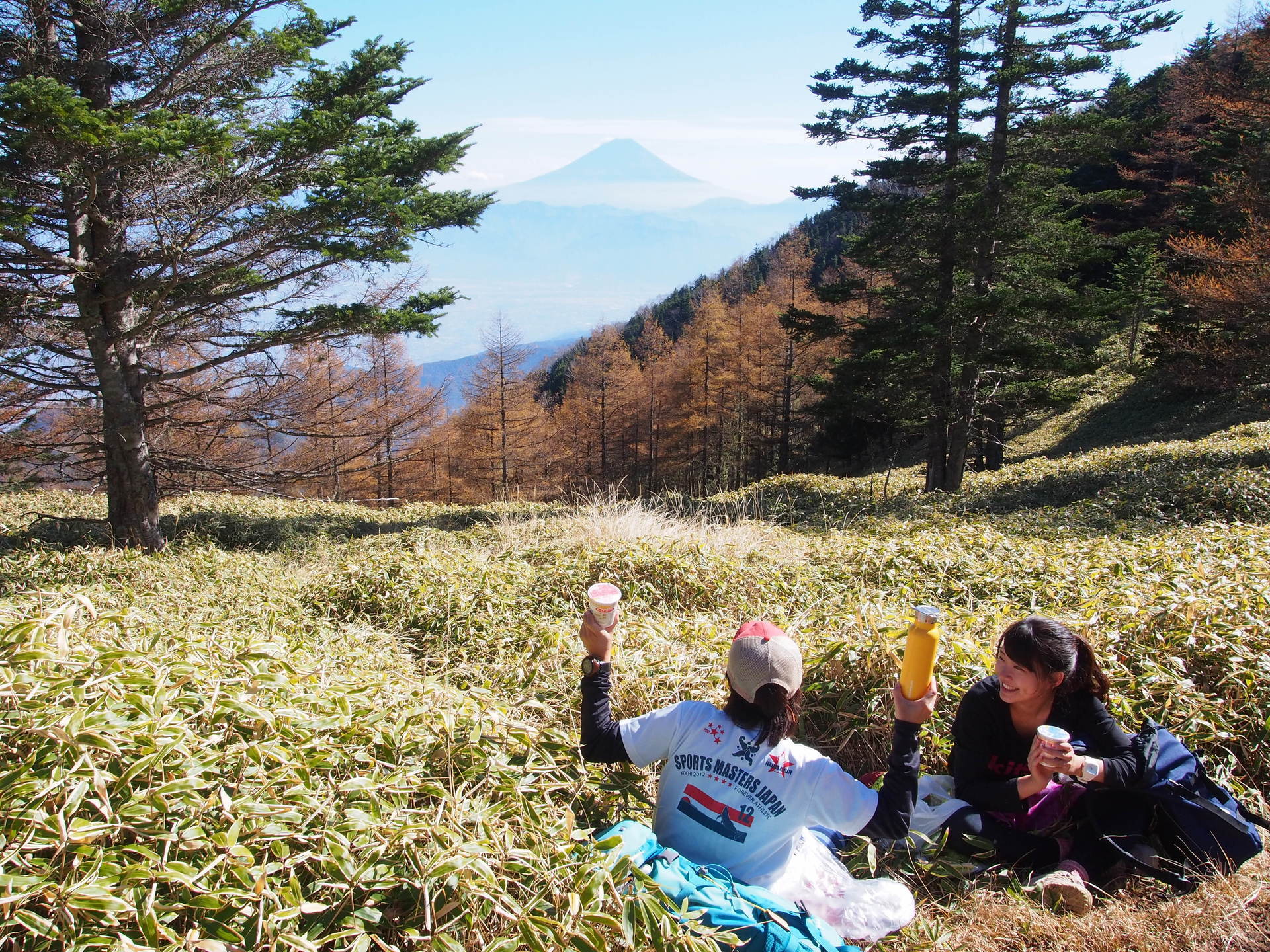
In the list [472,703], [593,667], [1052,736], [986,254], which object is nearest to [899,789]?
[1052,736]

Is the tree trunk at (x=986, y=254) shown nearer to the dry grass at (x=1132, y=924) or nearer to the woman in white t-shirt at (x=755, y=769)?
the dry grass at (x=1132, y=924)

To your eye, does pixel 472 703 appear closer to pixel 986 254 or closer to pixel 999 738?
pixel 999 738

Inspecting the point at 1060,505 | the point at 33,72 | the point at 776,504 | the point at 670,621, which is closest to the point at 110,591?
the point at 670,621

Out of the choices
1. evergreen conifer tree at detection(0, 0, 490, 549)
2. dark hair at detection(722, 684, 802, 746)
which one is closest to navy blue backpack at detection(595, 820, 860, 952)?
dark hair at detection(722, 684, 802, 746)

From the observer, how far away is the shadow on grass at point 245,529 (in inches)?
340

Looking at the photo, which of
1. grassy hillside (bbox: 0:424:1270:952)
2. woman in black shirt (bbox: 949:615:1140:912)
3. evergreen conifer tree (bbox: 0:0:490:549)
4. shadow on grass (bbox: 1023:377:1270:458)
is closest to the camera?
grassy hillside (bbox: 0:424:1270:952)

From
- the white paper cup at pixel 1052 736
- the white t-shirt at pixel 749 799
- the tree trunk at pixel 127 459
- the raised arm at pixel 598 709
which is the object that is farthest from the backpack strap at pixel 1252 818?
the tree trunk at pixel 127 459

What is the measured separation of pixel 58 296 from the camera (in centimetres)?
707

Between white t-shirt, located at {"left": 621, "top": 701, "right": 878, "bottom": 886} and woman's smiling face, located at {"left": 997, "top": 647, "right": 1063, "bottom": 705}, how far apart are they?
94 centimetres

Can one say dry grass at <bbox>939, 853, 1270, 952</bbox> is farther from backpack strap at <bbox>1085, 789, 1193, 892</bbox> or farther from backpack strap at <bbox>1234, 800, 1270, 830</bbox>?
backpack strap at <bbox>1234, 800, 1270, 830</bbox>

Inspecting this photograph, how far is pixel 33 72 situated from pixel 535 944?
335 inches

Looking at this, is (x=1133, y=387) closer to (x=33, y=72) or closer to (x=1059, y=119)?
(x=1059, y=119)

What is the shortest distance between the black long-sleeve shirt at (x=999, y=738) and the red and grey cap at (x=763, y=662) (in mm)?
1149

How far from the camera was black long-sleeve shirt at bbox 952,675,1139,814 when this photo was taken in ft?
9.28
